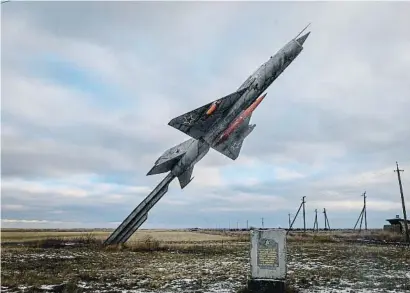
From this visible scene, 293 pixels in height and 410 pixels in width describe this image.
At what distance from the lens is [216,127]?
19.2 meters

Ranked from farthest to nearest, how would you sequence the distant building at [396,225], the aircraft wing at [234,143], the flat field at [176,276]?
the distant building at [396,225] < the aircraft wing at [234,143] < the flat field at [176,276]

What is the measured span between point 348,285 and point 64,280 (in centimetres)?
808

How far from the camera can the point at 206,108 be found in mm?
18203

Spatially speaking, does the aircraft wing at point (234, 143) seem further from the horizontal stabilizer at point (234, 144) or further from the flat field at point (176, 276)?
the flat field at point (176, 276)

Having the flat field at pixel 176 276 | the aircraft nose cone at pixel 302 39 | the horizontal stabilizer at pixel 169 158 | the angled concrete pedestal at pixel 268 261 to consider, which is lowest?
the flat field at pixel 176 276

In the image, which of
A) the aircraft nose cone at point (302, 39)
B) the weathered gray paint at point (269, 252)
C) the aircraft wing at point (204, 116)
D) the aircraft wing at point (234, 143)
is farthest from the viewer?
the aircraft wing at point (234, 143)

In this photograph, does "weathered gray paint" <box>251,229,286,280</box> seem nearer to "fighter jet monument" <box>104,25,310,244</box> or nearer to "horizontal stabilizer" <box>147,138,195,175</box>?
"fighter jet monument" <box>104,25,310,244</box>

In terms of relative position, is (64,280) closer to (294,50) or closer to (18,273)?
(18,273)

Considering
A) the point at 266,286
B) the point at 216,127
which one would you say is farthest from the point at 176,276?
the point at 216,127

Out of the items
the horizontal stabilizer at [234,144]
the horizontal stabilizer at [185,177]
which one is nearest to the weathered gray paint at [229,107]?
the horizontal stabilizer at [234,144]

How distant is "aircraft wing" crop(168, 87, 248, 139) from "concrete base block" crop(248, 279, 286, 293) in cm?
939

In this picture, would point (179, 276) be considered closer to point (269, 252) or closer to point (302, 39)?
point (269, 252)

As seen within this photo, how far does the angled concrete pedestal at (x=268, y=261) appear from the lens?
9.99m

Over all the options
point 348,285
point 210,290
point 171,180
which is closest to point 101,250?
point 171,180
